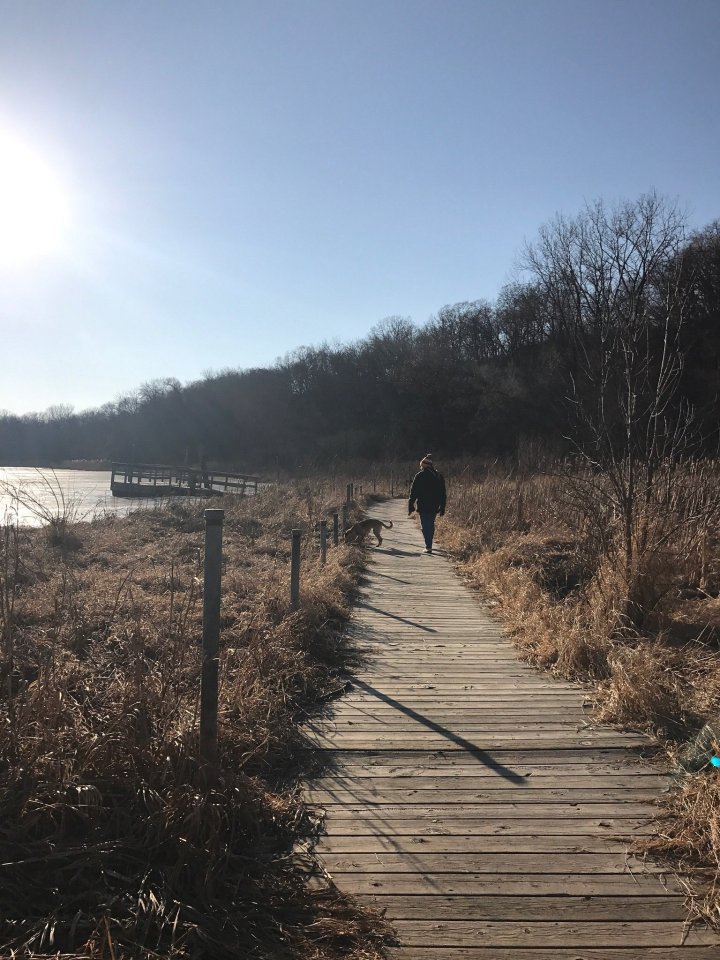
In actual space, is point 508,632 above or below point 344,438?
below

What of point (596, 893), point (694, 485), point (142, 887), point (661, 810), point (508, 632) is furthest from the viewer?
point (694, 485)

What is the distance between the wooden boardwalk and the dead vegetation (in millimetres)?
180

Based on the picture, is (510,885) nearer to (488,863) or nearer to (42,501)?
(488,863)

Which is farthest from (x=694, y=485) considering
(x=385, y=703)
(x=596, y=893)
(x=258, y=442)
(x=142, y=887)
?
(x=258, y=442)

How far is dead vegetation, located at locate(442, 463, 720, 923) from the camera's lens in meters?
3.01

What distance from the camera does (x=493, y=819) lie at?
9.95 feet

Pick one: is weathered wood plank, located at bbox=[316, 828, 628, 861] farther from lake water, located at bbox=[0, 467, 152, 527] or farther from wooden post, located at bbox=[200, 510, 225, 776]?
lake water, located at bbox=[0, 467, 152, 527]

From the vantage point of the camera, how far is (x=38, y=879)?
7.61 ft

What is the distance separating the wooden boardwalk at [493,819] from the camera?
2.28 meters

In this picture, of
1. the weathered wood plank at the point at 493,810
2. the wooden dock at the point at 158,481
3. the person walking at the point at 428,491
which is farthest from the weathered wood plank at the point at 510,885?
the wooden dock at the point at 158,481

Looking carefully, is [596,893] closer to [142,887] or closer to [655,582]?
[142,887]

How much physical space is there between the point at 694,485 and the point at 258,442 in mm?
71349

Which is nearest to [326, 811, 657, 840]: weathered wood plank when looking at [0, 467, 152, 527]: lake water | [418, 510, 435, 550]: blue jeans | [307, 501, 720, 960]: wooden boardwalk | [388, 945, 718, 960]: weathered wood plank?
[307, 501, 720, 960]: wooden boardwalk

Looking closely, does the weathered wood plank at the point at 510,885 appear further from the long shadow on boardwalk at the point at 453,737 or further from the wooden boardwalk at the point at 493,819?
the long shadow on boardwalk at the point at 453,737
